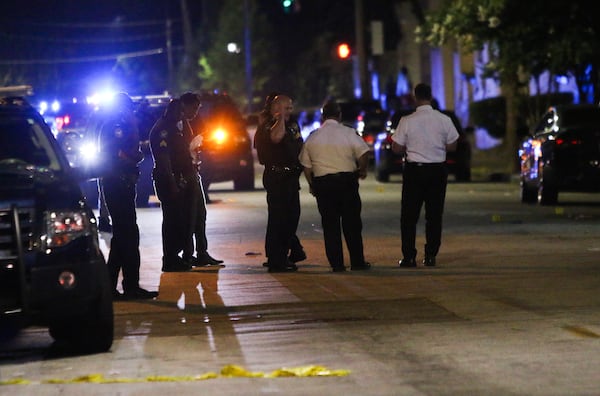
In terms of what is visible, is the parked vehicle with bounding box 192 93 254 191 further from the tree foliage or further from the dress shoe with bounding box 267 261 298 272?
the tree foliage

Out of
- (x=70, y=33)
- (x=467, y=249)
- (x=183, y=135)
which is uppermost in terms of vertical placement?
(x=70, y=33)

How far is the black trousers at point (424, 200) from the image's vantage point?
1431 centimetres

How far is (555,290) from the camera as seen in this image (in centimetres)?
1207

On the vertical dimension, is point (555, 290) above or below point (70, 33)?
below

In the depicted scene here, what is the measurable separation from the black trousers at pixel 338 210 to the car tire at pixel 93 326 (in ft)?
15.7

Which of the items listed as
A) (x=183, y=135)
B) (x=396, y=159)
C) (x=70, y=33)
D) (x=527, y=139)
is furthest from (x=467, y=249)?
(x=70, y=33)

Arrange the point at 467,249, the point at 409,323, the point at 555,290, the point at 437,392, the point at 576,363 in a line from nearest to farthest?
the point at 437,392 → the point at 576,363 → the point at 409,323 → the point at 555,290 → the point at 467,249

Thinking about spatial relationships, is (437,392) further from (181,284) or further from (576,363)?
(181,284)

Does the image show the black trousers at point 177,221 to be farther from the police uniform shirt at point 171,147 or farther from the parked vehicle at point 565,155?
the parked vehicle at point 565,155

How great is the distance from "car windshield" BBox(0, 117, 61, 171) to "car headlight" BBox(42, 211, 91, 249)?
3.68 ft

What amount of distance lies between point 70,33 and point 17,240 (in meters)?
81.6

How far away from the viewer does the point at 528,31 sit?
29.6 meters

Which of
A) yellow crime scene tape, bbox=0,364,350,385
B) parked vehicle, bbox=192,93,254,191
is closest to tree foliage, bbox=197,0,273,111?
parked vehicle, bbox=192,93,254,191

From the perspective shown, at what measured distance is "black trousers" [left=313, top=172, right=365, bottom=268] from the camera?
14.1 metres
